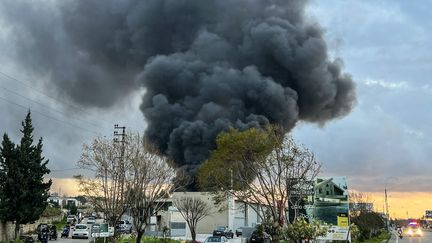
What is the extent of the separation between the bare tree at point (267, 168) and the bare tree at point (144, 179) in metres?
5.64

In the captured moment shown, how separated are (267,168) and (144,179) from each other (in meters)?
9.19

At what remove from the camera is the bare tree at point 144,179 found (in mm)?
35312

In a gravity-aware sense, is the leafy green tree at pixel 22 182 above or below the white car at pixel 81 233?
above

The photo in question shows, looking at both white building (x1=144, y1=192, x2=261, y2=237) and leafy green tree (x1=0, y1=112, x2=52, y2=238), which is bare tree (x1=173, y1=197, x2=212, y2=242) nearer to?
white building (x1=144, y1=192, x2=261, y2=237)

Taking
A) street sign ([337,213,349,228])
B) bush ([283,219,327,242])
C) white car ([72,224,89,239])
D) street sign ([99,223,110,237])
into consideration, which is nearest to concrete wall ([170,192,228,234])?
white car ([72,224,89,239])

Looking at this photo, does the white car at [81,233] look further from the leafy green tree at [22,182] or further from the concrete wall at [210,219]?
the concrete wall at [210,219]

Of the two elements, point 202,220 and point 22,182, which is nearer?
point 22,182

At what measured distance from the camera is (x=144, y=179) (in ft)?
121

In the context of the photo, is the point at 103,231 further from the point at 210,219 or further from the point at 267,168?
the point at 210,219

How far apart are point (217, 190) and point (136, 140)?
30.7 ft

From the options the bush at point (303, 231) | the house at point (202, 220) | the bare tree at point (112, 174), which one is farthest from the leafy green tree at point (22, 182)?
the house at point (202, 220)

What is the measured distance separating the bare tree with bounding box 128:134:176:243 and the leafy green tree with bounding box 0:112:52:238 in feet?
31.4

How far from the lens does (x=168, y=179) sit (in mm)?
41562

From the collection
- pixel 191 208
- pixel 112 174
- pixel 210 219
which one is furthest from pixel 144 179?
pixel 210 219
